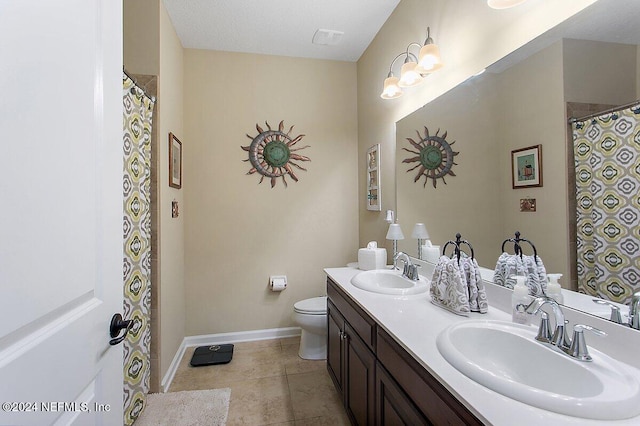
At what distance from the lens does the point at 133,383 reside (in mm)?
1712

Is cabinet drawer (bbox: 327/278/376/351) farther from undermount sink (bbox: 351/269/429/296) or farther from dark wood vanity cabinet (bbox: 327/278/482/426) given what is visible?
undermount sink (bbox: 351/269/429/296)

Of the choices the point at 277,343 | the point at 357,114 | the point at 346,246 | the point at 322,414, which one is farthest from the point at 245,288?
the point at 357,114

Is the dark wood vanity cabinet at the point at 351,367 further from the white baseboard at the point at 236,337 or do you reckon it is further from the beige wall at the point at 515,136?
the white baseboard at the point at 236,337

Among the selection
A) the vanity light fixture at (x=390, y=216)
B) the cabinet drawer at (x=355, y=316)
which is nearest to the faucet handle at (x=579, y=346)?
the cabinet drawer at (x=355, y=316)

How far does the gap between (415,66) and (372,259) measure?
132cm

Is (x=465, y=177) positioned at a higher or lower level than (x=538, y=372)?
higher

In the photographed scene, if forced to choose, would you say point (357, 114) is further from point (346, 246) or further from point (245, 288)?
point (245, 288)

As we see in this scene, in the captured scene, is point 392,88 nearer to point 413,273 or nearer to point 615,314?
point 413,273

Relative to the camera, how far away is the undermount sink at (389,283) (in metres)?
1.53

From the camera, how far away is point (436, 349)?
94 cm

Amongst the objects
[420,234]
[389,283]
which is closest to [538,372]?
[389,283]

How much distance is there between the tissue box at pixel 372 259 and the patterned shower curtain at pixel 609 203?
1238 millimetres

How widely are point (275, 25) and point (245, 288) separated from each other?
2.36 m

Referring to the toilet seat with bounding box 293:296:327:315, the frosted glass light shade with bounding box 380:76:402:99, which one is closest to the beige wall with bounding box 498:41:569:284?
the frosted glass light shade with bounding box 380:76:402:99
